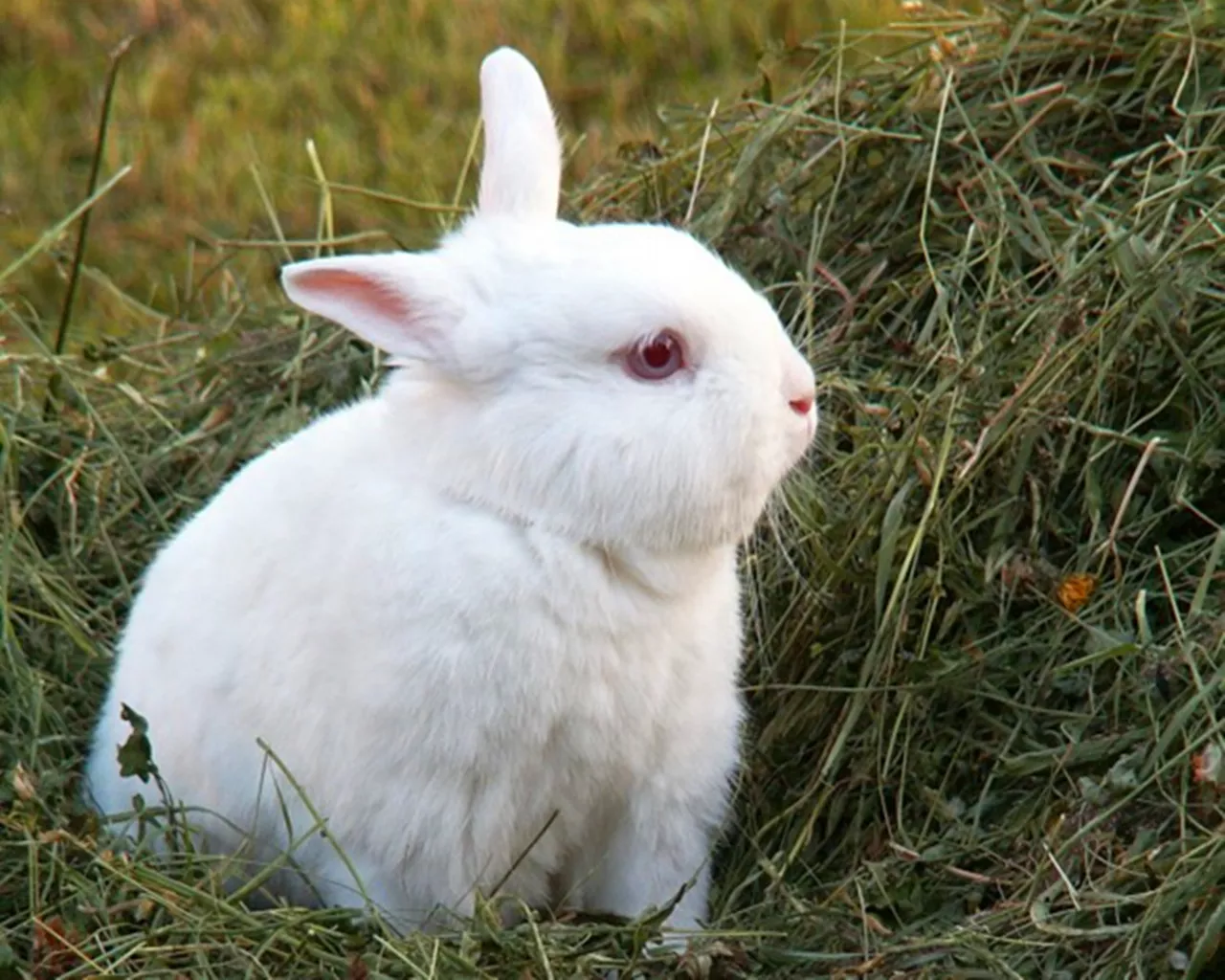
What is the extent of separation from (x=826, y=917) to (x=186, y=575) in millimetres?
1242

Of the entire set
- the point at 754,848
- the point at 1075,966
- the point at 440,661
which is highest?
the point at 440,661

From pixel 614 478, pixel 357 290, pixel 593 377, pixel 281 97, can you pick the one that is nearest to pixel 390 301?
pixel 357 290

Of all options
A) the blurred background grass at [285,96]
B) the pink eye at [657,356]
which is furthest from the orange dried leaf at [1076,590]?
the blurred background grass at [285,96]

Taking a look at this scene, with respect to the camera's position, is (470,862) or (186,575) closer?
(470,862)

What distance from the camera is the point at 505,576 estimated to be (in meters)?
3.48

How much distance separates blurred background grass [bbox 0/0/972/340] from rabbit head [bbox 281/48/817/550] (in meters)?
2.68

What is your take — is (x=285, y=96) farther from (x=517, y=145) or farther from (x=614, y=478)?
(x=614, y=478)

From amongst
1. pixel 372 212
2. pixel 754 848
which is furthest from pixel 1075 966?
pixel 372 212

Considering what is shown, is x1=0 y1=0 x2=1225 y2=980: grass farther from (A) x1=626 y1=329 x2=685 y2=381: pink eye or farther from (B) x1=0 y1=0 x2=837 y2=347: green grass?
(B) x1=0 y1=0 x2=837 y2=347: green grass

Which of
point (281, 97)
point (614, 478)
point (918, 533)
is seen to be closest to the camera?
point (614, 478)

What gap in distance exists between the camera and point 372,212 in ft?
21.1

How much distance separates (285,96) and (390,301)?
3.45 meters

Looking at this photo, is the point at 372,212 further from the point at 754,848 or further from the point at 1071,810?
the point at 1071,810

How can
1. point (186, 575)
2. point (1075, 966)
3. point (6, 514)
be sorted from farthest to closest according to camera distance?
1. point (6, 514)
2. point (186, 575)
3. point (1075, 966)
